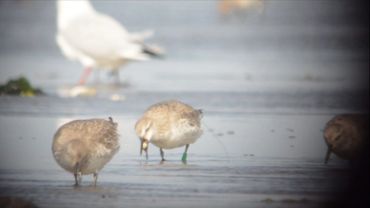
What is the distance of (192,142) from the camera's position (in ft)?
27.7

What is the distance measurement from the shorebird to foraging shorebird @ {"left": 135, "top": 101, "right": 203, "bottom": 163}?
5.60 metres

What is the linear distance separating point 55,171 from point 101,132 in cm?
56

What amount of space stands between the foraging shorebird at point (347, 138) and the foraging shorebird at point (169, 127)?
1.18m

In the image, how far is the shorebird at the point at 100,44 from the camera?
14.2m

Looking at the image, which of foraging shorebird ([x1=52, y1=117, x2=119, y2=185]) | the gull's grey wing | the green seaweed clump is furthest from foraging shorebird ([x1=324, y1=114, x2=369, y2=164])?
the gull's grey wing

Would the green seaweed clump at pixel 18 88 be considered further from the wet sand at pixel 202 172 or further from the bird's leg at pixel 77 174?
the bird's leg at pixel 77 174

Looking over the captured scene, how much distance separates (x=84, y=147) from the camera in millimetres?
6992

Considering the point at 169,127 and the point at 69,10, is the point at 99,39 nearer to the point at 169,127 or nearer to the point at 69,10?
the point at 69,10

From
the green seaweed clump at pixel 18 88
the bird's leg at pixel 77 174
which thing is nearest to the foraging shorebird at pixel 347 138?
the bird's leg at pixel 77 174

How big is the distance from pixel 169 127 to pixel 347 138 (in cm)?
146

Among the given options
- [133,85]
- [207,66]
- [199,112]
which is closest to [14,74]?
[133,85]

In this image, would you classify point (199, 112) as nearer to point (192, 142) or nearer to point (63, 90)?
point (192, 142)

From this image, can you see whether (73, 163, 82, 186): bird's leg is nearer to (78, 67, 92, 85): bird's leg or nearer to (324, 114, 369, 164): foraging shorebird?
(324, 114, 369, 164): foraging shorebird

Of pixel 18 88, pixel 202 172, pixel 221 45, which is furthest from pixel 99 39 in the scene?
pixel 202 172
